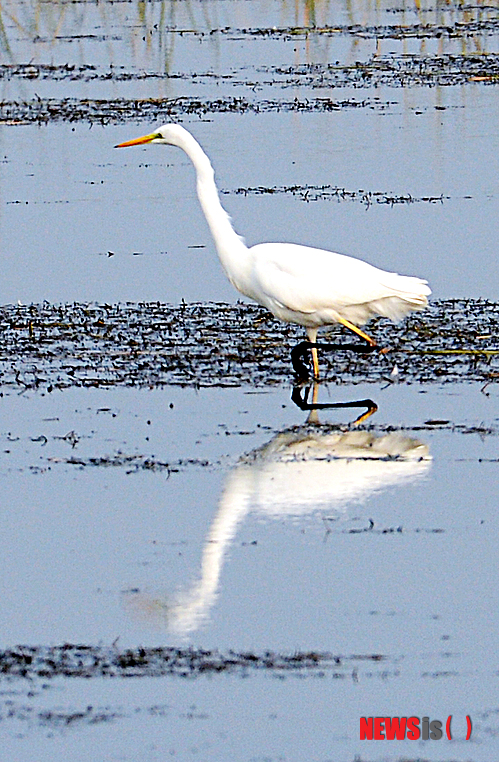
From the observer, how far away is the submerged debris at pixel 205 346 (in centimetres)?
935

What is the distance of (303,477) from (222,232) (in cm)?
243

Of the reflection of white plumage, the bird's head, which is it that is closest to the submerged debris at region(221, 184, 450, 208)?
the bird's head

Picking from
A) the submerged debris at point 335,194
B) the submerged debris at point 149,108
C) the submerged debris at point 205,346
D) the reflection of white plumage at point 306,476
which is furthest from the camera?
the submerged debris at point 149,108

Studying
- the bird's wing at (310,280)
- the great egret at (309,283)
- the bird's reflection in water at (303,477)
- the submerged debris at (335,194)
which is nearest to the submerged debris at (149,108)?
the submerged debris at (335,194)

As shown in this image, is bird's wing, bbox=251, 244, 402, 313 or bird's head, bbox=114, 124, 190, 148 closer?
bird's wing, bbox=251, 244, 402, 313

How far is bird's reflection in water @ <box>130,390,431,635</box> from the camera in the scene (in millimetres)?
6547

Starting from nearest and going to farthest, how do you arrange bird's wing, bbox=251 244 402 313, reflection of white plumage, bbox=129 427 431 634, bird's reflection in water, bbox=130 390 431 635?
bird's reflection in water, bbox=130 390 431 635 < reflection of white plumage, bbox=129 427 431 634 < bird's wing, bbox=251 244 402 313

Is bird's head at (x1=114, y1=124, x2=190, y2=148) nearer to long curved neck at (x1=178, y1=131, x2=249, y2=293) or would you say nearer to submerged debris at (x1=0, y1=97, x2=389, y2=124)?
long curved neck at (x1=178, y1=131, x2=249, y2=293)

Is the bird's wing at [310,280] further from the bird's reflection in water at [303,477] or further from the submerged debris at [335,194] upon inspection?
the submerged debris at [335,194]

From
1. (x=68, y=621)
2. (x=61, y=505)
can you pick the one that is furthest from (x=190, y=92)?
(x=68, y=621)

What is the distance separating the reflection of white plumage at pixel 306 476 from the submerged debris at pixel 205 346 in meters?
1.18

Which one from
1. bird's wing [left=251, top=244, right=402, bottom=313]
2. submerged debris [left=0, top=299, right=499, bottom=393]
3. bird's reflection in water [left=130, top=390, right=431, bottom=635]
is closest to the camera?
bird's reflection in water [left=130, top=390, right=431, bottom=635]

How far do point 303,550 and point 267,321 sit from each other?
4.28m

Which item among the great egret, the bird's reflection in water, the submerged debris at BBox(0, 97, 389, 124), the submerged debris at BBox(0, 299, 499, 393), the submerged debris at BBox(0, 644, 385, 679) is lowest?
the submerged debris at BBox(0, 644, 385, 679)
